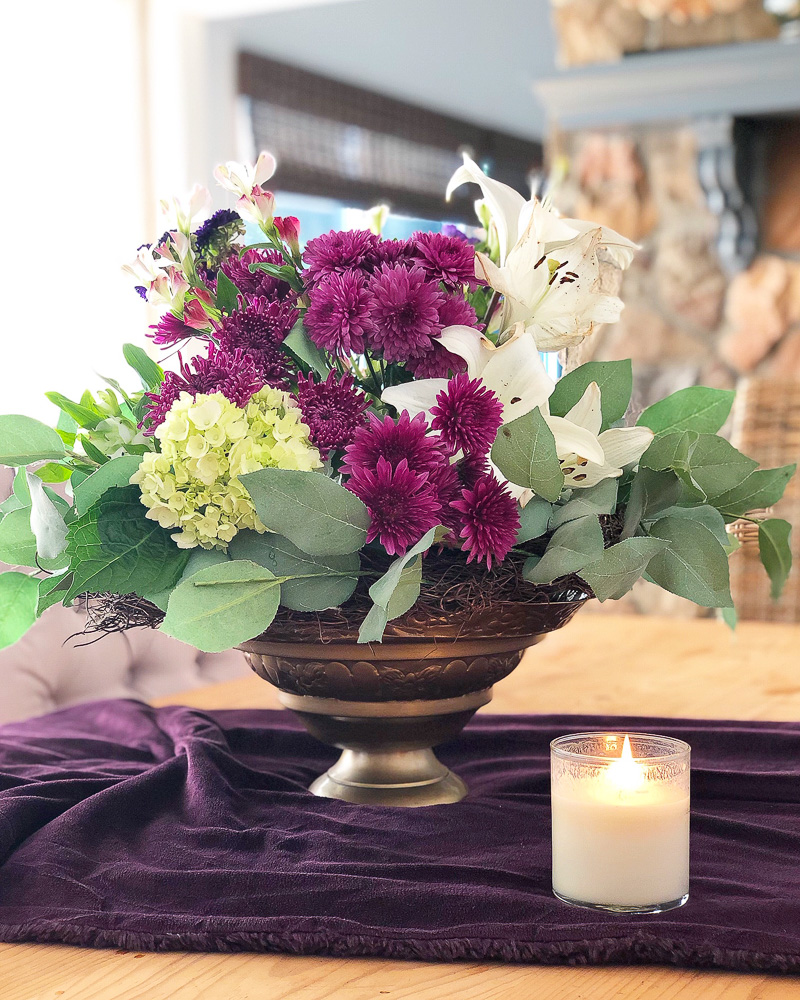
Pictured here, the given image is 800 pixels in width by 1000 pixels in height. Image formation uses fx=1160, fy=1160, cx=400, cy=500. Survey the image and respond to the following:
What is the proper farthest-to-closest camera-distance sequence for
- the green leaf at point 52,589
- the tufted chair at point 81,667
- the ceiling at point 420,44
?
the ceiling at point 420,44 < the tufted chair at point 81,667 < the green leaf at point 52,589

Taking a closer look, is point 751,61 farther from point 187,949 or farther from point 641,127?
point 187,949

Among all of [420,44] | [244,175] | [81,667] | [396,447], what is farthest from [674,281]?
[420,44]

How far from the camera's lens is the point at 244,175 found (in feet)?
2.41

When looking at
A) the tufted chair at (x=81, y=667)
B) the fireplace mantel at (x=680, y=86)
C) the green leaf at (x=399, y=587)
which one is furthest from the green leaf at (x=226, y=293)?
the fireplace mantel at (x=680, y=86)

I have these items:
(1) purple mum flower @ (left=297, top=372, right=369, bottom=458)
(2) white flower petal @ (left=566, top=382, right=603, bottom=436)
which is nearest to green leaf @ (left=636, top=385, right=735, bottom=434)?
(2) white flower petal @ (left=566, top=382, right=603, bottom=436)

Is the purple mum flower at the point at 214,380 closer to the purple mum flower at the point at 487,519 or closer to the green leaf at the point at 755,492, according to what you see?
the purple mum flower at the point at 487,519

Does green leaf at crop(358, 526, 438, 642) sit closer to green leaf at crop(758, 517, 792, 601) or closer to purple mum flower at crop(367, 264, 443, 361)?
purple mum flower at crop(367, 264, 443, 361)

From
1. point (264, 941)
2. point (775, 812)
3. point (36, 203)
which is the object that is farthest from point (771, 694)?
point (36, 203)

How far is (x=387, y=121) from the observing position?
5516mm

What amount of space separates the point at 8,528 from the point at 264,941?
0.98 ft

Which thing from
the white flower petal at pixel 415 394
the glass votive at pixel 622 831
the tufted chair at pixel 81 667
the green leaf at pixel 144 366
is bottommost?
the tufted chair at pixel 81 667

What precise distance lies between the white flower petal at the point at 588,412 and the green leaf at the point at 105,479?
252mm

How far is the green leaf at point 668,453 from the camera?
0.70 m

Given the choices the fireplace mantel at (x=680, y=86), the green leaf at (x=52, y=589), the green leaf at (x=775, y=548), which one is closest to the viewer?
the green leaf at (x=52, y=589)
